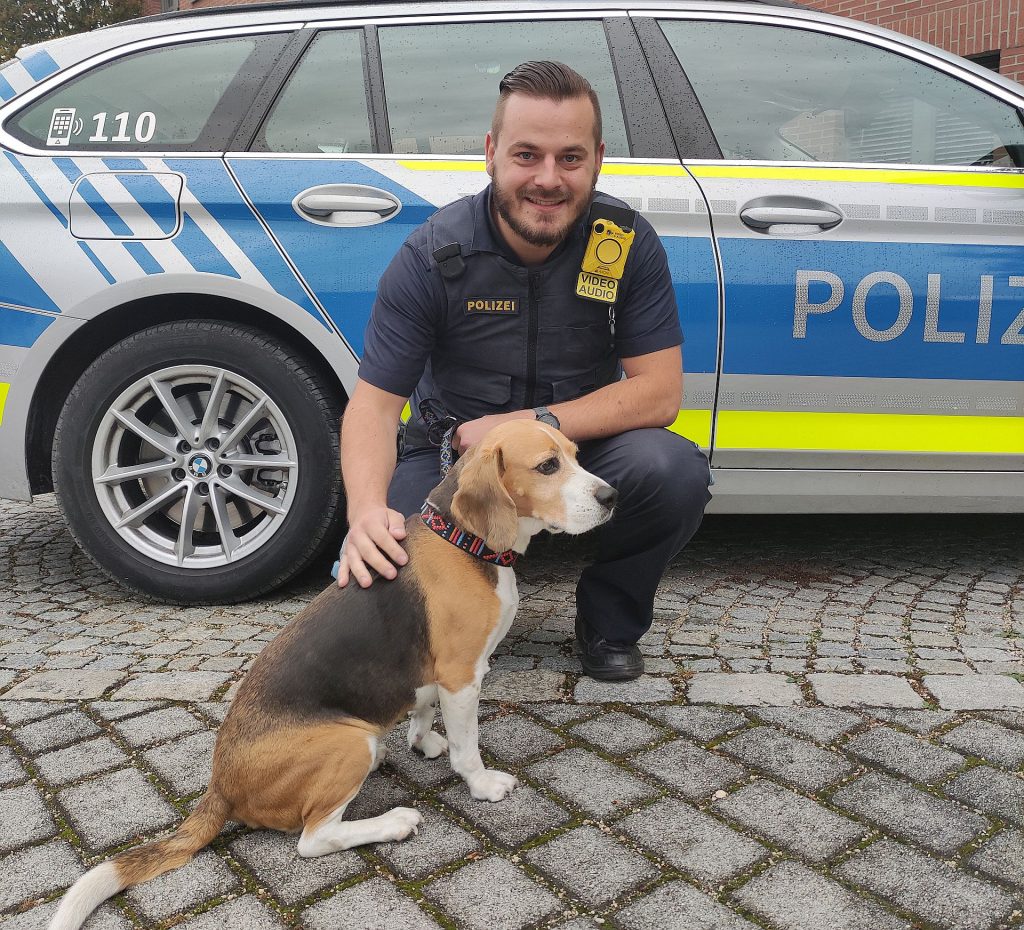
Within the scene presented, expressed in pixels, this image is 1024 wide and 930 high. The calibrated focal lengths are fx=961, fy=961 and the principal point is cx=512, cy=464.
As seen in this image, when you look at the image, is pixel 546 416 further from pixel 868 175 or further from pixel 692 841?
pixel 868 175

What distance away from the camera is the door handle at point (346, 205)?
10.5 ft

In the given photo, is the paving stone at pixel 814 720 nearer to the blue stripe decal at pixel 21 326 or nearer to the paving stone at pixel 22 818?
the paving stone at pixel 22 818

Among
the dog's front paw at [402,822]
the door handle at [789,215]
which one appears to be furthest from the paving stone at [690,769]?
the door handle at [789,215]

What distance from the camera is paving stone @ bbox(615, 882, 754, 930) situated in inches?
67.6

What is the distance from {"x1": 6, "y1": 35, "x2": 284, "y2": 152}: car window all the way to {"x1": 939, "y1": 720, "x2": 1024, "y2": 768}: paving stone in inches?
114

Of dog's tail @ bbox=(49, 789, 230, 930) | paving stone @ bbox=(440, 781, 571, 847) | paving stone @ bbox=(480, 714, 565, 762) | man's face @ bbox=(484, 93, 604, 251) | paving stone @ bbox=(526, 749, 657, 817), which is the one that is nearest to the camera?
dog's tail @ bbox=(49, 789, 230, 930)

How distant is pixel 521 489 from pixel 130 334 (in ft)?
6.12

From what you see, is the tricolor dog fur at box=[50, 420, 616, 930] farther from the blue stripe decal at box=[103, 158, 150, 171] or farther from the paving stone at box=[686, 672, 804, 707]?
the blue stripe decal at box=[103, 158, 150, 171]

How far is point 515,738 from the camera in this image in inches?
96.0

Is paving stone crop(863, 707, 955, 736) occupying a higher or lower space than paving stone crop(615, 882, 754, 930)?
lower

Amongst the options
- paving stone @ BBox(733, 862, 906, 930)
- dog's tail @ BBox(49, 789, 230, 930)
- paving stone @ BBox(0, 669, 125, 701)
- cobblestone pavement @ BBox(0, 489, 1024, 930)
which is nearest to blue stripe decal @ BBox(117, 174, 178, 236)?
cobblestone pavement @ BBox(0, 489, 1024, 930)

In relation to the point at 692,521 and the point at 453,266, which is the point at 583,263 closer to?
the point at 453,266

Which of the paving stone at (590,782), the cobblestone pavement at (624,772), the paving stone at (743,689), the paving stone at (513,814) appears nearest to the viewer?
the cobblestone pavement at (624,772)

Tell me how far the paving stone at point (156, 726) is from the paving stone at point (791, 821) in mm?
1364
